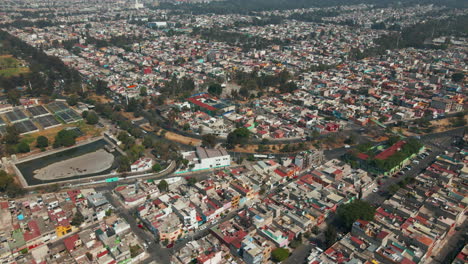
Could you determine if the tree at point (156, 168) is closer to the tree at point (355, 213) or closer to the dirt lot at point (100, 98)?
the tree at point (355, 213)

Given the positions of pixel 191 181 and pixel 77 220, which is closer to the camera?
pixel 77 220

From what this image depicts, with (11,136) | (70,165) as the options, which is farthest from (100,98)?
(70,165)

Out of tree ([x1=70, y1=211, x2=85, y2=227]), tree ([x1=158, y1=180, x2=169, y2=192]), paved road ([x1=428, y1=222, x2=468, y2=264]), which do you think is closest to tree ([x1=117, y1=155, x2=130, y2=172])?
tree ([x1=158, y1=180, x2=169, y2=192])

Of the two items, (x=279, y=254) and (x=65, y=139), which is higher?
(x=65, y=139)

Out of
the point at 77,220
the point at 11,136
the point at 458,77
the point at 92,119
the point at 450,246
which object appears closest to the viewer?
the point at 450,246

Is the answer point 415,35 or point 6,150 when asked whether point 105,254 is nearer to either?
point 6,150

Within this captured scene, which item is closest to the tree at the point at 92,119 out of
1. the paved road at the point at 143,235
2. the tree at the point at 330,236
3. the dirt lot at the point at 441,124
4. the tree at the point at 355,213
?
the paved road at the point at 143,235

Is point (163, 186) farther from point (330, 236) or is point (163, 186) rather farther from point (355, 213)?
point (355, 213)
